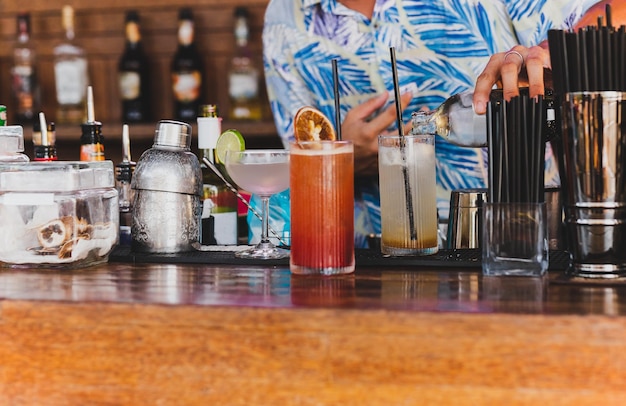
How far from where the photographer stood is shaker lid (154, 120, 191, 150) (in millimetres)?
1338

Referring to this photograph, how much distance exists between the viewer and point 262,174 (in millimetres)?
1261

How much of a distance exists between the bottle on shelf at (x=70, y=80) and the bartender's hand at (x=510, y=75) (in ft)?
5.96

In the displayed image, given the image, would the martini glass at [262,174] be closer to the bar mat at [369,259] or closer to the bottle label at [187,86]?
the bar mat at [369,259]

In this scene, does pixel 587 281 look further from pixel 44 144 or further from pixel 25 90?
pixel 25 90

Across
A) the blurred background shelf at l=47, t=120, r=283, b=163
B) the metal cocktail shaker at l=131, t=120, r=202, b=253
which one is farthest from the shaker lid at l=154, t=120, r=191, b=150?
the blurred background shelf at l=47, t=120, r=283, b=163

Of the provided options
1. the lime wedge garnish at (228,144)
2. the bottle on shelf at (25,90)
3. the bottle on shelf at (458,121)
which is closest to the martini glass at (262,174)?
the lime wedge garnish at (228,144)

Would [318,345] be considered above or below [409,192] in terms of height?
below

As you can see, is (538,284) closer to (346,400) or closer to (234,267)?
(346,400)

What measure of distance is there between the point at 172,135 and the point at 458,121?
0.47 metres

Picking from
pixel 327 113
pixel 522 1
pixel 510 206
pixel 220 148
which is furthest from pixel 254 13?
pixel 510 206

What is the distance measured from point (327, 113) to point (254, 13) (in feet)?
2.38

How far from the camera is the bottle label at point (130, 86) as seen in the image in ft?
9.09

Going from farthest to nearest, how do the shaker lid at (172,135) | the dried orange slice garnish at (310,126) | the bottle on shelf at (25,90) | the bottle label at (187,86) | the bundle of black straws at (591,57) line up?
the bottle on shelf at (25,90), the bottle label at (187,86), the shaker lid at (172,135), the dried orange slice garnish at (310,126), the bundle of black straws at (591,57)

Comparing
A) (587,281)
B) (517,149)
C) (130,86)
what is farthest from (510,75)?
(130,86)
